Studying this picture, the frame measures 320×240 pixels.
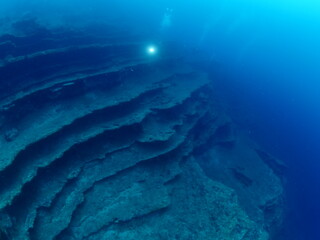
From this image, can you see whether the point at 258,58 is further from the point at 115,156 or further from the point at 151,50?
the point at 115,156

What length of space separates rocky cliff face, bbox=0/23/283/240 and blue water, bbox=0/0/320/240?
567cm

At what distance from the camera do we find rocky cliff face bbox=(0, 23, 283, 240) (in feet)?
44.8

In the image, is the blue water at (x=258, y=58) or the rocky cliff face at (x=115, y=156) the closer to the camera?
the rocky cliff face at (x=115, y=156)

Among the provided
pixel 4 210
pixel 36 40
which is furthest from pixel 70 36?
pixel 4 210

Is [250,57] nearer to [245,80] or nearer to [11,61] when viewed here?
[245,80]

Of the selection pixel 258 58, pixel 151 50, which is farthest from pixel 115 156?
pixel 258 58

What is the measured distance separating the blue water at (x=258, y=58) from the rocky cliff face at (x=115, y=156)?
18.6ft

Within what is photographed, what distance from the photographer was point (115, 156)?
17.0 metres

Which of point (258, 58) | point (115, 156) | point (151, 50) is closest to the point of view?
point (115, 156)

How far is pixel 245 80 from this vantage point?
1705 inches

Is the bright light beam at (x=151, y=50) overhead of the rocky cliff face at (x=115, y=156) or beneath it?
overhead

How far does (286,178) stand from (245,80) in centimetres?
1959

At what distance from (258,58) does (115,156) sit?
4939 cm

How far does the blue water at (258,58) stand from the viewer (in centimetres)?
3014
